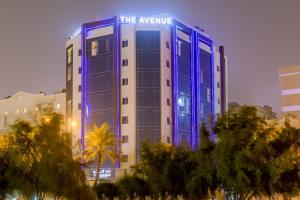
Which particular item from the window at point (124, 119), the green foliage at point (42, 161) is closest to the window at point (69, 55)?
the window at point (124, 119)

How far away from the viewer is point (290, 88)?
89438mm

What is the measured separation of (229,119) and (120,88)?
2764 inches

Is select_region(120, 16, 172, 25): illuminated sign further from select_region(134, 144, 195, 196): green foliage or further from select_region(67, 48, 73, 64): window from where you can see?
select_region(134, 144, 195, 196): green foliage

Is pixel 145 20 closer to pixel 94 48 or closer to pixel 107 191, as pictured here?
pixel 94 48

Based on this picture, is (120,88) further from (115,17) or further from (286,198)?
(286,198)

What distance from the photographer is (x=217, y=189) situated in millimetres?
37219

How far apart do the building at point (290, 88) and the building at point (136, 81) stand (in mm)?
19204

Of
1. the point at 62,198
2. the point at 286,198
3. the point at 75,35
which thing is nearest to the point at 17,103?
the point at 75,35

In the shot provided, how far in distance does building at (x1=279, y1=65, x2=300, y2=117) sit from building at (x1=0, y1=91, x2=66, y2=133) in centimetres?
4838

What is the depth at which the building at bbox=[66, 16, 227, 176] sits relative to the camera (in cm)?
10362

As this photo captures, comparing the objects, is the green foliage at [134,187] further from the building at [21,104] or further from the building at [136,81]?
the building at [21,104]

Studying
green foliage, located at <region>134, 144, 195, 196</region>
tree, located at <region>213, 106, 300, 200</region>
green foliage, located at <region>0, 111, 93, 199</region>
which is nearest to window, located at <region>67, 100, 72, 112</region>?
green foliage, located at <region>134, 144, 195, 196</region>

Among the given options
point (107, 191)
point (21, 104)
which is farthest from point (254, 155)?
point (21, 104)

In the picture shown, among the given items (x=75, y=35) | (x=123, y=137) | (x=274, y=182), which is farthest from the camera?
(x=75, y=35)
